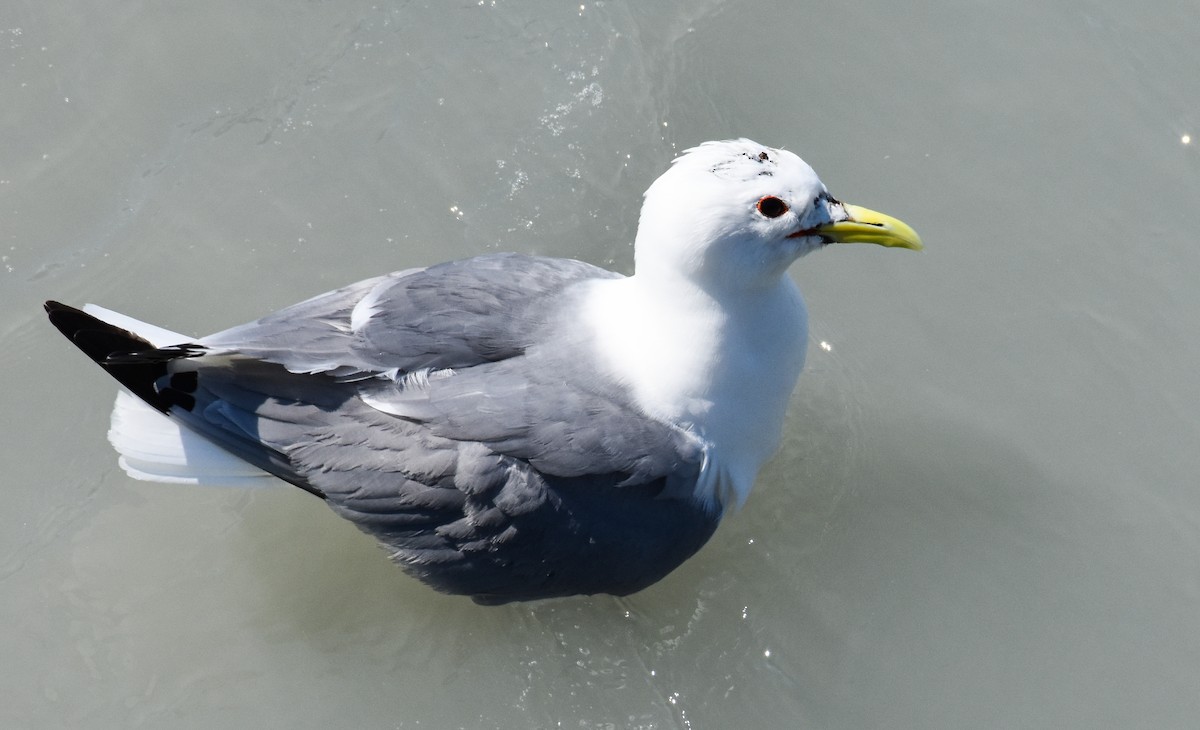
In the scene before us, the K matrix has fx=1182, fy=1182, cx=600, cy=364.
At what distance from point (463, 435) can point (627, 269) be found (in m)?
1.54

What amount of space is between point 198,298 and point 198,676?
1593mm

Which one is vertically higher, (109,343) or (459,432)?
(109,343)

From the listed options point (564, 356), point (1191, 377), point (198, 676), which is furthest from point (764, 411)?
point (198, 676)

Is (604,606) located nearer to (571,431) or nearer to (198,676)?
(571,431)

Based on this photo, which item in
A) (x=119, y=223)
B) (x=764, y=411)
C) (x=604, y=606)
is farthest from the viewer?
(x=119, y=223)

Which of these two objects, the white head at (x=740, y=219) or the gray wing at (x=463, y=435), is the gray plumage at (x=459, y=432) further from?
the white head at (x=740, y=219)

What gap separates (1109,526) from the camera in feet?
14.9

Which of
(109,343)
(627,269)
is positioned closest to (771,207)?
(627,269)

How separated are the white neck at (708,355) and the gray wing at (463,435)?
88 millimetres

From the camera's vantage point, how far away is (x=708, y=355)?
3.90 metres

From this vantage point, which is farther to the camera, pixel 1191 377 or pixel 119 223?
pixel 119 223

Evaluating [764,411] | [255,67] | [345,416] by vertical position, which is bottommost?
[764,411]

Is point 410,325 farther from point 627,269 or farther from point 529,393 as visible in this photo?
point 627,269

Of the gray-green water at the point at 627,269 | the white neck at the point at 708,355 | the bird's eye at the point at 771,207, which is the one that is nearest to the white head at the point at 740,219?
the bird's eye at the point at 771,207
